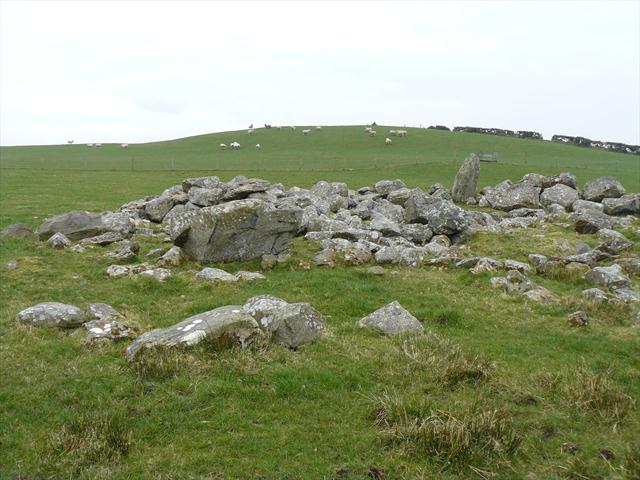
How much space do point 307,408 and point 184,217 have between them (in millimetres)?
11518

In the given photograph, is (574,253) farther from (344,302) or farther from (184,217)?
(184,217)

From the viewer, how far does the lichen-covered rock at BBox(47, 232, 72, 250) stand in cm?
2084

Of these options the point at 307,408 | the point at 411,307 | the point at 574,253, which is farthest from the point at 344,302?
the point at 574,253

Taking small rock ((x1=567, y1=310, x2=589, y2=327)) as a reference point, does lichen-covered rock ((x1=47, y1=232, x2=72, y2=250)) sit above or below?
above

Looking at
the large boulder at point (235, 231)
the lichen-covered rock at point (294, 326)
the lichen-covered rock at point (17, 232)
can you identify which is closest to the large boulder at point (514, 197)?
the large boulder at point (235, 231)

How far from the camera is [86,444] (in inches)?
298

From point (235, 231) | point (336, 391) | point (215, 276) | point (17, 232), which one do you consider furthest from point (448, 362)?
point (17, 232)

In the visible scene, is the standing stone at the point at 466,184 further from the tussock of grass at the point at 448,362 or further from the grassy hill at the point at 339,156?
the tussock of grass at the point at 448,362

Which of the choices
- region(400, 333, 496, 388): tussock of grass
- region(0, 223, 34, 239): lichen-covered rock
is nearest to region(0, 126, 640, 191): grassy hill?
region(0, 223, 34, 239): lichen-covered rock

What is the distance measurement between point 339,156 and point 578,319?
240ft

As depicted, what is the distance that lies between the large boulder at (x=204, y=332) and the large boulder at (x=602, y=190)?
1183 inches

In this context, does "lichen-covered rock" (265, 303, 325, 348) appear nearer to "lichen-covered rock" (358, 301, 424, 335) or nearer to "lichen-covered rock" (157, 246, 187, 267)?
"lichen-covered rock" (358, 301, 424, 335)

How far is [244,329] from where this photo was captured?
10867 mm

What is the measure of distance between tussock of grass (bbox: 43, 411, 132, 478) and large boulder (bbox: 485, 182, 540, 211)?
96.5 feet
